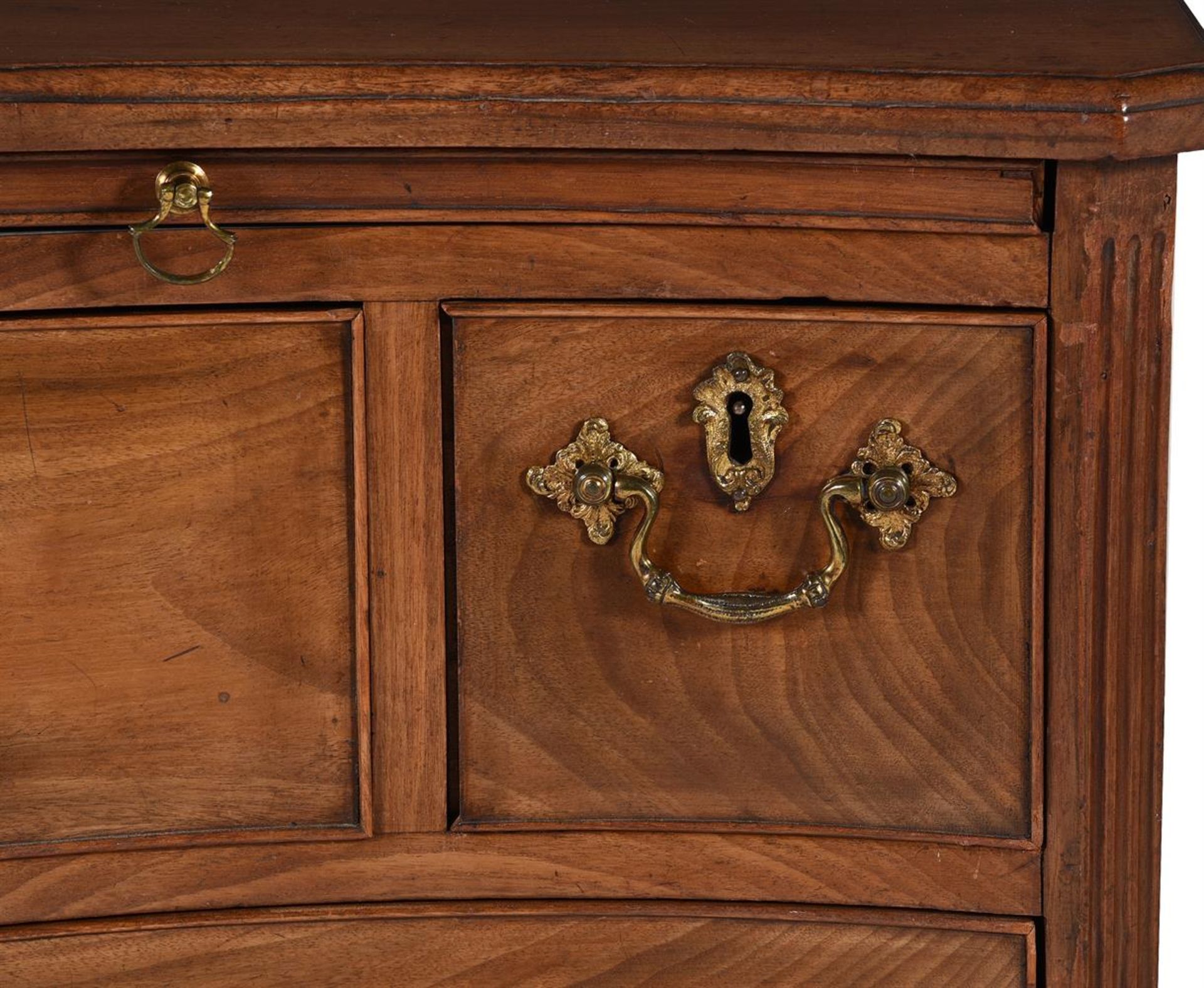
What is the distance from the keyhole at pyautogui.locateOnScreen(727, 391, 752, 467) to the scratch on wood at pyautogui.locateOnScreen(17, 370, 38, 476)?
336 millimetres

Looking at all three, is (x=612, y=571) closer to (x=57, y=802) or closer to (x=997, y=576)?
(x=997, y=576)

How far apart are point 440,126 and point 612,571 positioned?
0.78 ft

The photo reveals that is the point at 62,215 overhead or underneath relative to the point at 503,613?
overhead

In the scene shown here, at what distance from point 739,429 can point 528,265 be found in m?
0.13

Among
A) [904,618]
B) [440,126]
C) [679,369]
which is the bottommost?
[904,618]

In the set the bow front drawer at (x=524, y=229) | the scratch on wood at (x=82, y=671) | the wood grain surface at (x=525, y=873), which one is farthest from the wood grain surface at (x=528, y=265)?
the wood grain surface at (x=525, y=873)

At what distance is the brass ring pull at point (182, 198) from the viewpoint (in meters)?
0.88

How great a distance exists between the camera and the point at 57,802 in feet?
3.20

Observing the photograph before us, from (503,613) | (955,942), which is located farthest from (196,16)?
(955,942)

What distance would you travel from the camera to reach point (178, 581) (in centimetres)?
95

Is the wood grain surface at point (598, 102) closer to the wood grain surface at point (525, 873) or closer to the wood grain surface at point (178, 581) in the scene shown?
the wood grain surface at point (178, 581)

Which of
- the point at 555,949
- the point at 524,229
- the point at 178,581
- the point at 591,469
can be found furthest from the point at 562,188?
the point at 555,949

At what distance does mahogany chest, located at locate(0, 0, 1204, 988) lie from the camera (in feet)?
2.93

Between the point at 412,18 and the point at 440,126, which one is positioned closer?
the point at 440,126
